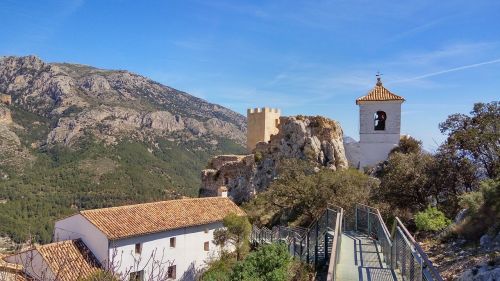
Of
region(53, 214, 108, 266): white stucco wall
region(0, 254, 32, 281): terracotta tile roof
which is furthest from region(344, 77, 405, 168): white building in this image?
region(0, 254, 32, 281): terracotta tile roof

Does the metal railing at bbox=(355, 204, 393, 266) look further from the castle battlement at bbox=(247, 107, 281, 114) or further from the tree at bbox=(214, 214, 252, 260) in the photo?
the castle battlement at bbox=(247, 107, 281, 114)

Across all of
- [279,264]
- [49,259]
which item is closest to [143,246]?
[49,259]

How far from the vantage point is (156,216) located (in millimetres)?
32688

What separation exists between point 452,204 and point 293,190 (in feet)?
41.0

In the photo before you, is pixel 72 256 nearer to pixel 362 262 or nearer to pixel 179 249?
pixel 179 249

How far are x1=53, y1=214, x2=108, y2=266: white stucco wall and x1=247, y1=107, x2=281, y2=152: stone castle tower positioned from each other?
77.9 feet

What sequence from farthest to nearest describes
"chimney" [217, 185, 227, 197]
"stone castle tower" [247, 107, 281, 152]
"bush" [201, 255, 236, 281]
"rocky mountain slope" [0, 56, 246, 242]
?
"rocky mountain slope" [0, 56, 246, 242]
"stone castle tower" [247, 107, 281, 152]
"chimney" [217, 185, 227, 197]
"bush" [201, 255, 236, 281]

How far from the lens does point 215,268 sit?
29.3m

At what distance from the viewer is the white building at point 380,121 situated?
33.2 m

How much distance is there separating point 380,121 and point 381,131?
97cm

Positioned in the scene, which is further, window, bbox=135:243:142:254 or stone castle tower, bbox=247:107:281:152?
stone castle tower, bbox=247:107:281:152

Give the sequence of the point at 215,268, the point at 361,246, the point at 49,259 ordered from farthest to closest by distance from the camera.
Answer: the point at 215,268
the point at 49,259
the point at 361,246

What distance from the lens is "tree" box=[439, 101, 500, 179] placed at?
755 inches

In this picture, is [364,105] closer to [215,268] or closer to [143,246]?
[215,268]
